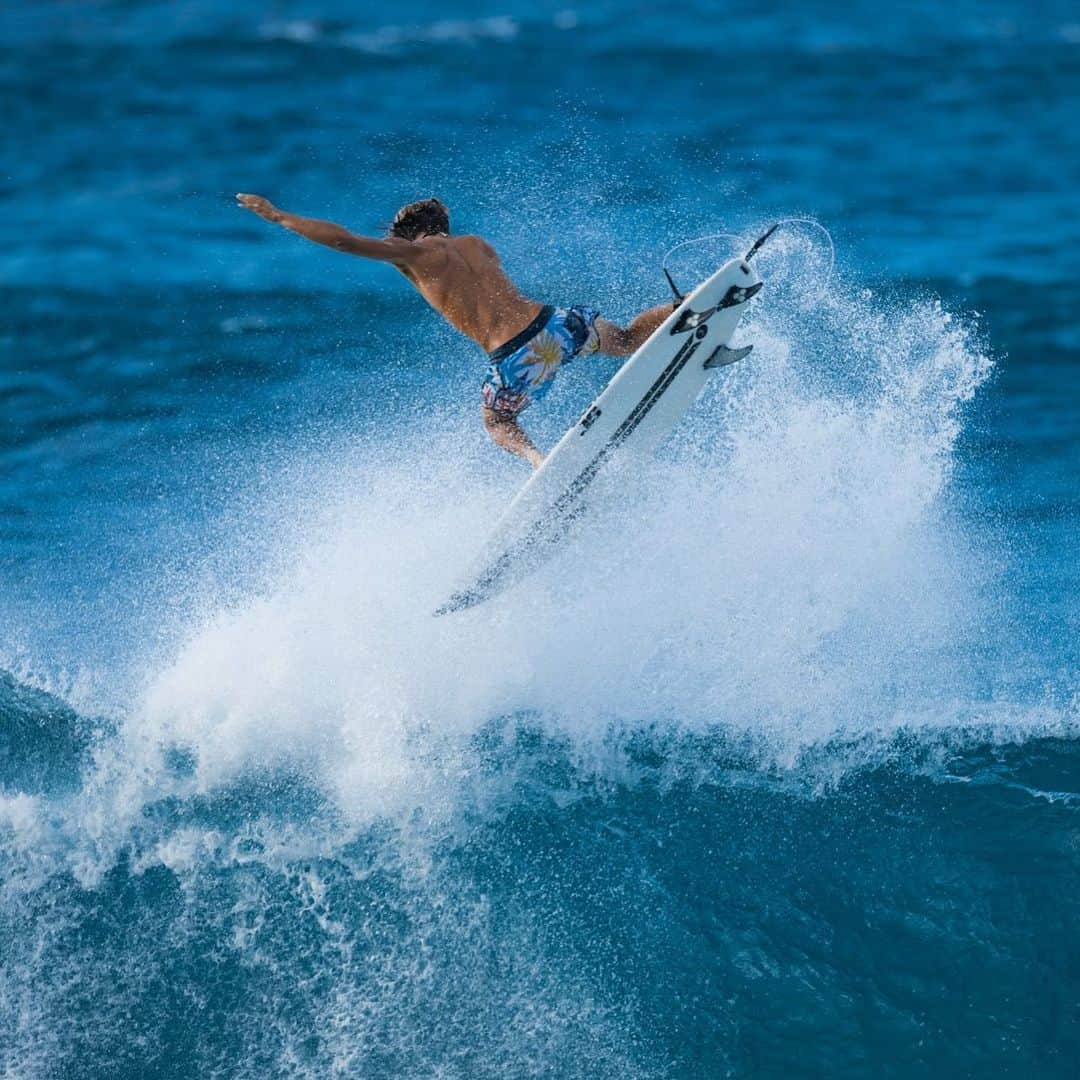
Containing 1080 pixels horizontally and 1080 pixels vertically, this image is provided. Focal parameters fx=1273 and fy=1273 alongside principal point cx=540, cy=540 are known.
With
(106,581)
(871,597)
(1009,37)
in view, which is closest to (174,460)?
(106,581)

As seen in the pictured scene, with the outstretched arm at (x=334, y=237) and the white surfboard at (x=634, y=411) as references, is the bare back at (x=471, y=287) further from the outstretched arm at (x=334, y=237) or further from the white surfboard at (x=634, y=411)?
the white surfboard at (x=634, y=411)

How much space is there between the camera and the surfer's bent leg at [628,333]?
794cm

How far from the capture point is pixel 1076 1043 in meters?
7.73

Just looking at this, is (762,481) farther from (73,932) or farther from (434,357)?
(73,932)

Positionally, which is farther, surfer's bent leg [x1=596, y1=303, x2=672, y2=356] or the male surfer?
surfer's bent leg [x1=596, y1=303, x2=672, y2=356]

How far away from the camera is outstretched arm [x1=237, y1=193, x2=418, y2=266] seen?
230 inches

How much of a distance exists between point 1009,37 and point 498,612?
5341 millimetres

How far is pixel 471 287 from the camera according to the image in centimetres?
733

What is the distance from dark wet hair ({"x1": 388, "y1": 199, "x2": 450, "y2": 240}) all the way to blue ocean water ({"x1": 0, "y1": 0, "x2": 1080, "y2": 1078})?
189cm

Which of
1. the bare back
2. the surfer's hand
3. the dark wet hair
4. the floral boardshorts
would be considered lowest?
the floral boardshorts

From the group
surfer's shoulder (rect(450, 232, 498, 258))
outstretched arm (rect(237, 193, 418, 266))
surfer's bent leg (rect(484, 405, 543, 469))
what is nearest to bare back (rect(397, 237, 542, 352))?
surfer's shoulder (rect(450, 232, 498, 258))

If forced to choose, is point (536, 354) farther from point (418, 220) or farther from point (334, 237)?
point (334, 237)

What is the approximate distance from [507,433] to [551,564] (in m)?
1.34

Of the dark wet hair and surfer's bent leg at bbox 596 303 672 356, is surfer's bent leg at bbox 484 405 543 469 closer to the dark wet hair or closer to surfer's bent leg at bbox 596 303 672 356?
surfer's bent leg at bbox 596 303 672 356
